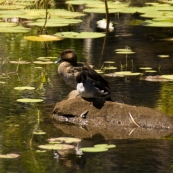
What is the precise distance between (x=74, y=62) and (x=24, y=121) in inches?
51.4

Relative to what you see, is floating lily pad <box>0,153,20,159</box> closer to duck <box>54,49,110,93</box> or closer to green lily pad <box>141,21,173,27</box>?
duck <box>54,49,110,93</box>

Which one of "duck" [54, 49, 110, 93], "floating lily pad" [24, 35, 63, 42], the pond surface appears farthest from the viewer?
"floating lily pad" [24, 35, 63, 42]

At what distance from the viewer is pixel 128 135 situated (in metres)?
6.81

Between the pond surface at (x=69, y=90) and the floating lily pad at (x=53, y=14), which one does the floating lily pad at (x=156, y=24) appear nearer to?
the pond surface at (x=69, y=90)

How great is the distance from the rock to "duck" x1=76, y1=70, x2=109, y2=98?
6 cm

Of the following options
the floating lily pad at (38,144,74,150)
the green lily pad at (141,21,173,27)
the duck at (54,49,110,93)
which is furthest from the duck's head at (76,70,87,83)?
the green lily pad at (141,21,173,27)

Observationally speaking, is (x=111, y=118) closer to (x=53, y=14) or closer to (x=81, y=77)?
(x=81, y=77)

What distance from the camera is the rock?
6906 millimetres

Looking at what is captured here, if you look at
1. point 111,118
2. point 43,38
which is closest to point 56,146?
point 111,118

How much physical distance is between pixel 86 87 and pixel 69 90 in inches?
44.2

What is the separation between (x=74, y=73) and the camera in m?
7.97

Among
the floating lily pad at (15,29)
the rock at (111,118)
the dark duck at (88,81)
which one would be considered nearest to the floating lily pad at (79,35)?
the floating lily pad at (15,29)

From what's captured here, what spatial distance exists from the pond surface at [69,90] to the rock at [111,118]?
15 centimetres

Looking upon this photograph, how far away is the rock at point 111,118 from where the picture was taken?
6.91m
